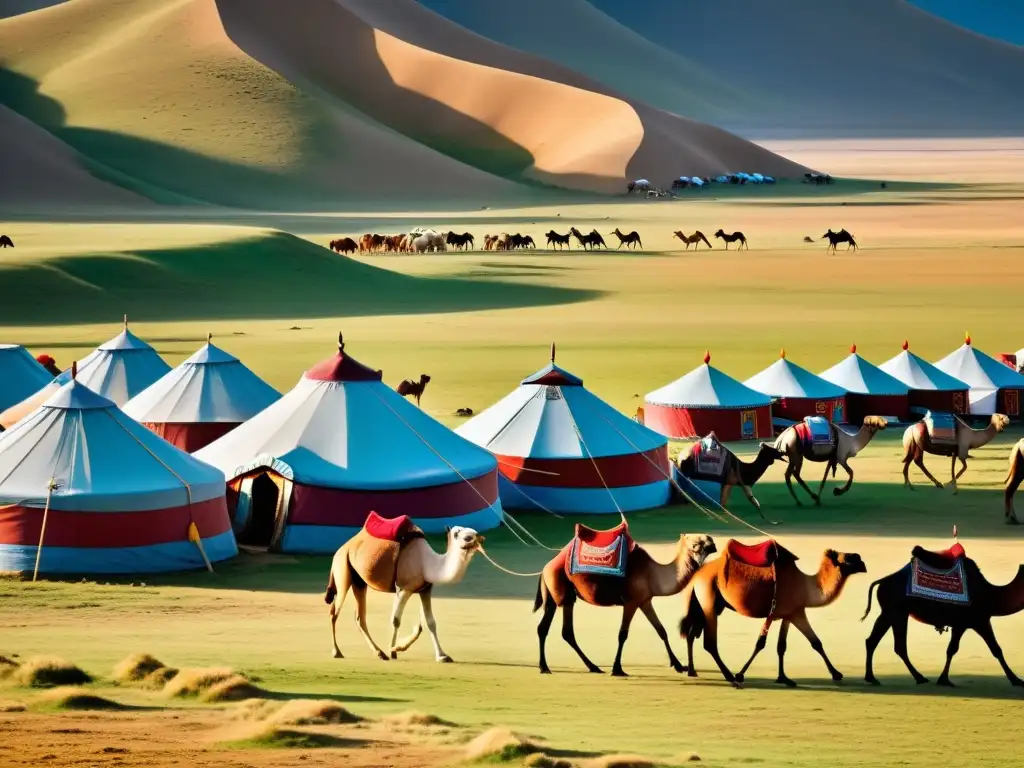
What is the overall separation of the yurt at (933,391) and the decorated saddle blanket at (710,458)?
8.31m

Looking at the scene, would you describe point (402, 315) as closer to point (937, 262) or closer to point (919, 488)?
point (937, 262)

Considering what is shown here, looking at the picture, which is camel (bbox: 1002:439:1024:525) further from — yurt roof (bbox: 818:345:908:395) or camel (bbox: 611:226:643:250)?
camel (bbox: 611:226:643:250)

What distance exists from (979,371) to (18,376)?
48.6 feet

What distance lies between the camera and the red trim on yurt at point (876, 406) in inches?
1153

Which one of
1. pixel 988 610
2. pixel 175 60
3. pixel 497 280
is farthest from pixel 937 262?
pixel 175 60

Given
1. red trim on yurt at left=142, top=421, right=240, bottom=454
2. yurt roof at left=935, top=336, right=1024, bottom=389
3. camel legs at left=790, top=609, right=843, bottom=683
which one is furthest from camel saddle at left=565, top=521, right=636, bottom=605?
yurt roof at left=935, top=336, right=1024, bottom=389

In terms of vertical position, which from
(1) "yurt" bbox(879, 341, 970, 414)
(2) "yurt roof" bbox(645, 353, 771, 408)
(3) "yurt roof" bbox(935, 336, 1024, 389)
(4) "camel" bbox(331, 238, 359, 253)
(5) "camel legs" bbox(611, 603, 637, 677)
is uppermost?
(4) "camel" bbox(331, 238, 359, 253)

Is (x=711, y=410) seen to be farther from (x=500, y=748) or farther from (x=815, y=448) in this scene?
(x=500, y=748)

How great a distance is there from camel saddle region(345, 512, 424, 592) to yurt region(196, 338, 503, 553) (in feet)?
16.9

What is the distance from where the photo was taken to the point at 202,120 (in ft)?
434

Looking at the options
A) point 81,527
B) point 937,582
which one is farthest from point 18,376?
point 937,582

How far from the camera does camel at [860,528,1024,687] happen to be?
543 inches

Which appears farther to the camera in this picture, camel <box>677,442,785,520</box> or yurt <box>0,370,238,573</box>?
camel <box>677,442,785,520</box>

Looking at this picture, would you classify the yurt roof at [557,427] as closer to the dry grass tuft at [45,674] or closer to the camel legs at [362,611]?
the camel legs at [362,611]
